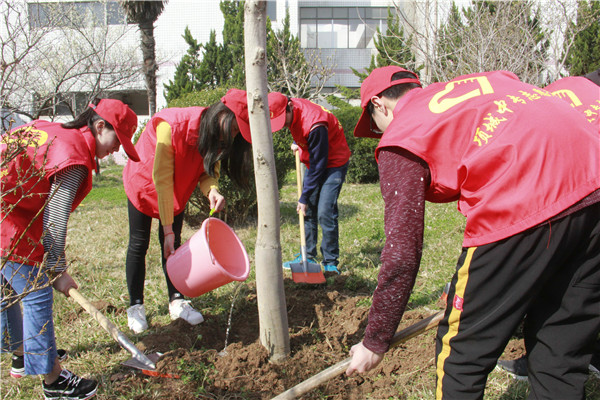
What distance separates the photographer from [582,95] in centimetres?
225

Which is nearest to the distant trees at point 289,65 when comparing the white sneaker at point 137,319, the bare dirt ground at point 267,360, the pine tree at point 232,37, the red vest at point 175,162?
the pine tree at point 232,37

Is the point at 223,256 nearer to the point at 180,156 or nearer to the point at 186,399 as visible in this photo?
the point at 180,156

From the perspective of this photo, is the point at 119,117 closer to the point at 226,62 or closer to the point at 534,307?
the point at 534,307

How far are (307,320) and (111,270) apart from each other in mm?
2387

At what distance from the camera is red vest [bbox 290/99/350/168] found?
3875mm

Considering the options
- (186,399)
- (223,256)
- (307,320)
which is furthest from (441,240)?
(186,399)

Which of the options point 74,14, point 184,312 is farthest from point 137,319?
point 74,14

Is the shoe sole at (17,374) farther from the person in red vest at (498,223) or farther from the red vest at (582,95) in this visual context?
the red vest at (582,95)

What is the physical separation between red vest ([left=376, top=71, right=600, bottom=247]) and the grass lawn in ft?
4.30

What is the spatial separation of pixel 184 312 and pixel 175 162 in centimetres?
104

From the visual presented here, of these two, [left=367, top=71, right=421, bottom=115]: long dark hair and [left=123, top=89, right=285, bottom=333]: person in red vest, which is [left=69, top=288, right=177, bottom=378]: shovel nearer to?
[left=123, top=89, right=285, bottom=333]: person in red vest

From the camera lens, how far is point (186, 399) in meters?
2.20

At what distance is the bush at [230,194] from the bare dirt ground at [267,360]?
2.71 m

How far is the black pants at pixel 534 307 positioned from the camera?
1.43 meters
